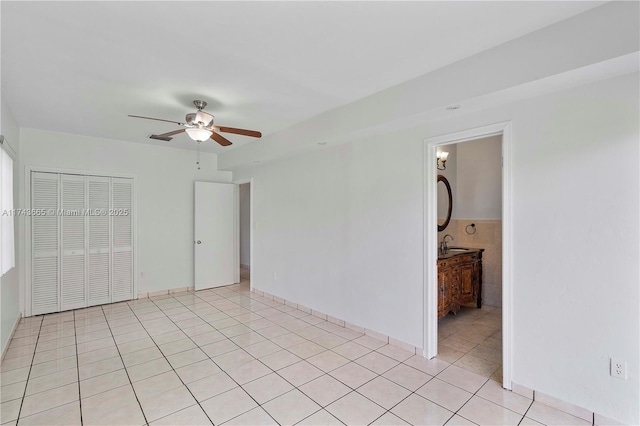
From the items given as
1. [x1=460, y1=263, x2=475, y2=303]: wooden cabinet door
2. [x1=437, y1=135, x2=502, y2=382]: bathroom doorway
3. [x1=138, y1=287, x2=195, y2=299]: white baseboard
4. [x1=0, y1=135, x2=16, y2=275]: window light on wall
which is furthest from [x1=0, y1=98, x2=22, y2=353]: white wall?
[x1=460, y1=263, x2=475, y2=303]: wooden cabinet door

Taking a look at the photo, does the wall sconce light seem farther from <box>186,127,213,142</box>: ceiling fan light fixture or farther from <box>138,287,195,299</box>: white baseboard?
<box>138,287,195,299</box>: white baseboard

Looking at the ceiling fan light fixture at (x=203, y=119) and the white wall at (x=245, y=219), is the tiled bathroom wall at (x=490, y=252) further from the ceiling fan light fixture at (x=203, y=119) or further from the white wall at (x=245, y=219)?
the white wall at (x=245, y=219)

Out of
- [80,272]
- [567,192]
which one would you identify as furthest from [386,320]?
[80,272]

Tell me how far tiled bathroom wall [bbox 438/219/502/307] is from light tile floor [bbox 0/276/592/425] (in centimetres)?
52

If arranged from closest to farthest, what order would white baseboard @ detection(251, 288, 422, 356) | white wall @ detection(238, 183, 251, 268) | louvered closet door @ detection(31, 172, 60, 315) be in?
white baseboard @ detection(251, 288, 422, 356) < louvered closet door @ detection(31, 172, 60, 315) < white wall @ detection(238, 183, 251, 268)

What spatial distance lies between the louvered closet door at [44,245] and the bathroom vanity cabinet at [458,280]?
5186 mm

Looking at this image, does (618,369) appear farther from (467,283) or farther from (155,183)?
(155,183)

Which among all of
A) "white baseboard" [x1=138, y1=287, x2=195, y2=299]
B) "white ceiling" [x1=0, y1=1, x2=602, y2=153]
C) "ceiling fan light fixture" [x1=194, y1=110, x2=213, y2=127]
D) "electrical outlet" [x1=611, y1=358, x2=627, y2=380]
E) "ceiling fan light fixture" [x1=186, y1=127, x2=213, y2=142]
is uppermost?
"white ceiling" [x1=0, y1=1, x2=602, y2=153]

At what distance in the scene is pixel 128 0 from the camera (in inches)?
68.6

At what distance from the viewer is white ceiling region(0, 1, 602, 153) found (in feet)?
6.03

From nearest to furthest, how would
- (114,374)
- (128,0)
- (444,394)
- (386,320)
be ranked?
(128,0), (444,394), (114,374), (386,320)

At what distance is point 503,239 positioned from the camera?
2600 mm

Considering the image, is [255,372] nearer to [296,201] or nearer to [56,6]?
[296,201]

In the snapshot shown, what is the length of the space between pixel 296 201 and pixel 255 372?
2481 mm
